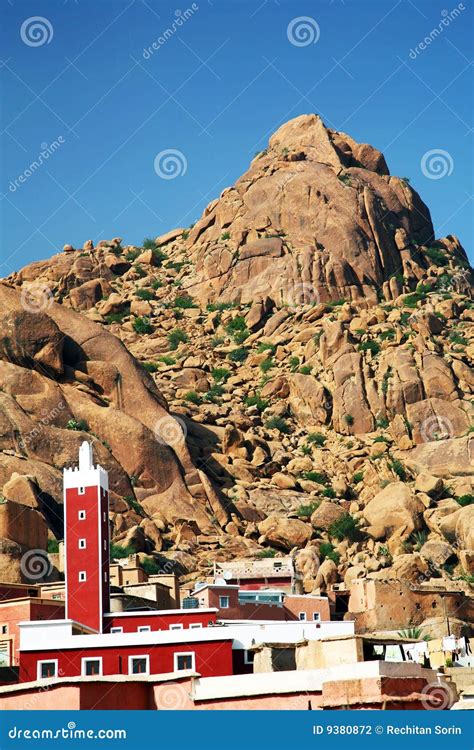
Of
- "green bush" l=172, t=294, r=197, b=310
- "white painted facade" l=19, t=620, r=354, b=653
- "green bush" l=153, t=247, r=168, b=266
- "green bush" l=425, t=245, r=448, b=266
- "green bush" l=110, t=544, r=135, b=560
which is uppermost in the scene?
"green bush" l=153, t=247, r=168, b=266

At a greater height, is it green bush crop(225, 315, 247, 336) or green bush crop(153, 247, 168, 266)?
green bush crop(153, 247, 168, 266)

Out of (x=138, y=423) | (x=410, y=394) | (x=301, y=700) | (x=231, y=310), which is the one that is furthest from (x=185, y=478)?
(x=301, y=700)

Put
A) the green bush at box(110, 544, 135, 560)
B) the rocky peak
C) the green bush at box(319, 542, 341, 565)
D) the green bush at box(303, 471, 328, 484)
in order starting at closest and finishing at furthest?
the green bush at box(110, 544, 135, 560), the green bush at box(319, 542, 341, 565), the green bush at box(303, 471, 328, 484), the rocky peak

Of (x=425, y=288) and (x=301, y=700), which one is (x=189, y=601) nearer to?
(x=301, y=700)

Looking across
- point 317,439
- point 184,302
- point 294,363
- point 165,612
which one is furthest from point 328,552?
point 184,302

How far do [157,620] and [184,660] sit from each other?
699cm

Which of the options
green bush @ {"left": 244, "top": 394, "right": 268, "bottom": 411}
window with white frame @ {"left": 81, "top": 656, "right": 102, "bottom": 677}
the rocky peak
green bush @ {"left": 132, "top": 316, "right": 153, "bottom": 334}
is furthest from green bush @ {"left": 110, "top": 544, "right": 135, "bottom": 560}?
green bush @ {"left": 132, "top": 316, "right": 153, "bottom": 334}

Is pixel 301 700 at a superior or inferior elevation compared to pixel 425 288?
inferior

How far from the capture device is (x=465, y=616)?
259ft

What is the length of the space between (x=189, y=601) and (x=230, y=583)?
8.80m

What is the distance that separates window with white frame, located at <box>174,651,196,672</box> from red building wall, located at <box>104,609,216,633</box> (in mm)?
6031

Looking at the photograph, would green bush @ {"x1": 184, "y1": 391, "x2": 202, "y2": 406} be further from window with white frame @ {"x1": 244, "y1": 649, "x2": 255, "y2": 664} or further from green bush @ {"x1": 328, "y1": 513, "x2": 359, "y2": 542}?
window with white frame @ {"x1": 244, "y1": 649, "x2": 255, "y2": 664}

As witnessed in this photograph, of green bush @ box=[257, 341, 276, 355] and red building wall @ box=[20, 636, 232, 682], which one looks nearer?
red building wall @ box=[20, 636, 232, 682]

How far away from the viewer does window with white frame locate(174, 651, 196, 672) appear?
53562mm
